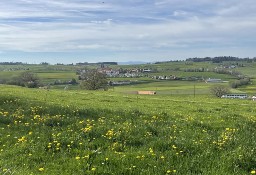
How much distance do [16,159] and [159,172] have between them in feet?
15.2

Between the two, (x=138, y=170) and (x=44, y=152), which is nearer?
(x=138, y=170)

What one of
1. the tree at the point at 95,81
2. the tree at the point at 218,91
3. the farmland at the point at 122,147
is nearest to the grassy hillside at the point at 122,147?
the farmland at the point at 122,147

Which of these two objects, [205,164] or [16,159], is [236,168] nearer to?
[205,164]

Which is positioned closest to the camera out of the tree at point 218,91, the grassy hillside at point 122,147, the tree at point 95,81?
the grassy hillside at point 122,147

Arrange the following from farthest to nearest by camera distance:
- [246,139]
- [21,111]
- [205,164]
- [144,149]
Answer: [21,111]
[246,139]
[144,149]
[205,164]

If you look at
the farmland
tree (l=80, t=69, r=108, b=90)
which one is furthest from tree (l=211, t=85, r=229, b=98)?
the farmland

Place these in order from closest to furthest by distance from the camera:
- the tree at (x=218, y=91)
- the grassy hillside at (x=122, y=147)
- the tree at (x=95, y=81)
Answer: the grassy hillside at (x=122, y=147), the tree at (x=95, y=81), the tree at (x=218, y=91)

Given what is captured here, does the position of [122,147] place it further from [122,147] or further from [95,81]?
[95,81]

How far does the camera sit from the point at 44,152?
11320 mm

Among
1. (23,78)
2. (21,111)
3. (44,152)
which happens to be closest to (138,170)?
(44,152)

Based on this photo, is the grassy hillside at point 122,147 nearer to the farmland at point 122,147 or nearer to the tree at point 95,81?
the farmland at point 122,147

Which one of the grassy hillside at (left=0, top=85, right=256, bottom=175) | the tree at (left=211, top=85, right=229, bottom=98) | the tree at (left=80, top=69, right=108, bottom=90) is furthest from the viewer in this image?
the tree at (left=211, top=85, right=229, bottom=98)

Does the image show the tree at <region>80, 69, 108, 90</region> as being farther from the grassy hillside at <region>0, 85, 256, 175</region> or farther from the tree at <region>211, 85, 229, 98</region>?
the grassy hillside at <region>0, 85, 256, 175</region>

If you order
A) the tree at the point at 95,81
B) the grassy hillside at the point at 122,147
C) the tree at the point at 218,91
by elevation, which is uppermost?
the grassy hillside at the point at 122,147
